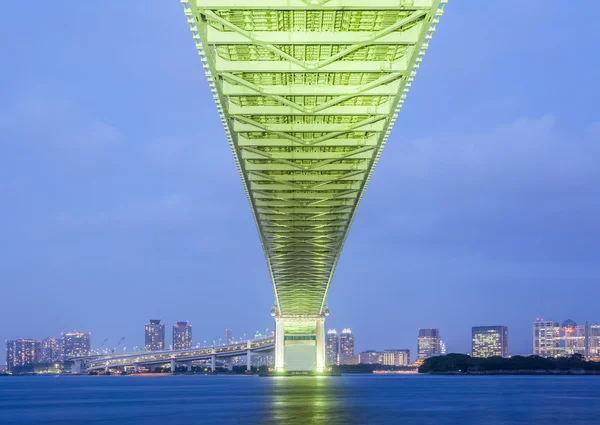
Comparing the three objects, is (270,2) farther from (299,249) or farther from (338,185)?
(299,249)

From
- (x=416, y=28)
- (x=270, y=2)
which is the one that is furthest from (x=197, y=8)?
(x=416, y=28)

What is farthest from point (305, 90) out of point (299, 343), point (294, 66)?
point (299, 343)

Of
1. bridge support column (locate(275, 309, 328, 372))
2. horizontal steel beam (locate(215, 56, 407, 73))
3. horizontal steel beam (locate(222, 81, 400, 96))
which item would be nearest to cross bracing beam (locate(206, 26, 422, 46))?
horizontal steel beam (locate(215, 56, 407, 73))

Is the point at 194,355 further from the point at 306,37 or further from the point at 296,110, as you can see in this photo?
the point at 306,37

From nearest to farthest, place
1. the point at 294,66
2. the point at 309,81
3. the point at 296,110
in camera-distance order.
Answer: the point at 294,66 → the point at 309,81 → the point at 296,110

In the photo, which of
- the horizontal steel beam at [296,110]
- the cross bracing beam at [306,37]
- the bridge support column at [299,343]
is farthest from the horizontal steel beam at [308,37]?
the bridge support column at [299,343]

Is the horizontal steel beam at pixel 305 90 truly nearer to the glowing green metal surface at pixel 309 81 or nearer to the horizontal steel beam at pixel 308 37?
the glowing green metal surface at pixel 309 81
